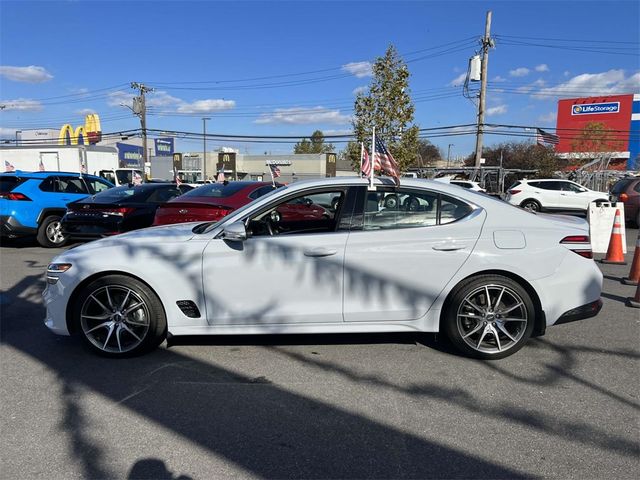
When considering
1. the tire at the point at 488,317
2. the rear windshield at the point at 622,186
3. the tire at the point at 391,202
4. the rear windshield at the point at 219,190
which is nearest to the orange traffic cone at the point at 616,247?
the tire at the point at 488,317

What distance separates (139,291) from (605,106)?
6069cm

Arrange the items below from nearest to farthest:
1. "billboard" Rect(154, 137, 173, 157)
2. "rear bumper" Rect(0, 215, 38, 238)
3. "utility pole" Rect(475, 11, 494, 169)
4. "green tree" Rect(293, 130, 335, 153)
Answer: "rear bumper" Rect(0, 215, 38, 238) → "utility pole" Rect(475, 11, 494, 169) → "billboard" Rect(154, 137, 173, 157) → "green tree" Rect(293, 130, 335, 153)

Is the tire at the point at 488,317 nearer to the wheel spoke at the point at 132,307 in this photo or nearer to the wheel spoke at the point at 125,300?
the wheel spoke at the point at 132,307

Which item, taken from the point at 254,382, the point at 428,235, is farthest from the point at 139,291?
Answer: the point at 428,235

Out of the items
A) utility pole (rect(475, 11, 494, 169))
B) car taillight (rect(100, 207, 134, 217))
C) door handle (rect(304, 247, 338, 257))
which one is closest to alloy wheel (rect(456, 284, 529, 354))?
door handle (rect(304, 247, 338, 257))

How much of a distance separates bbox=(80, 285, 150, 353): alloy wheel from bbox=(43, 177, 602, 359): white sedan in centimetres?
1

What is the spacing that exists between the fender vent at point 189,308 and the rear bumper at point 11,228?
7.87 metres

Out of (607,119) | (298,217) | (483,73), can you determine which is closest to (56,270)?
(298,217)

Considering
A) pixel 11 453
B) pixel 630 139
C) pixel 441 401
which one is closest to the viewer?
pixel 11 453

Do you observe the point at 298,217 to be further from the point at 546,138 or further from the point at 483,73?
the point at 546,138

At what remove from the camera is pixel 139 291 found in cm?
398

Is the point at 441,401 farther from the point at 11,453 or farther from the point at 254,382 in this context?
the point at 11,453

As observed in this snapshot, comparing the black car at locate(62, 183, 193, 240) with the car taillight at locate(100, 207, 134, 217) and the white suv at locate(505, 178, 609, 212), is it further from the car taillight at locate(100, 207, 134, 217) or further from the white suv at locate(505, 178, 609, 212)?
the white suv at locate(505, 178, 609, 212)

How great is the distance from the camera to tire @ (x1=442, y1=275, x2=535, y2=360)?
3.97 meters
